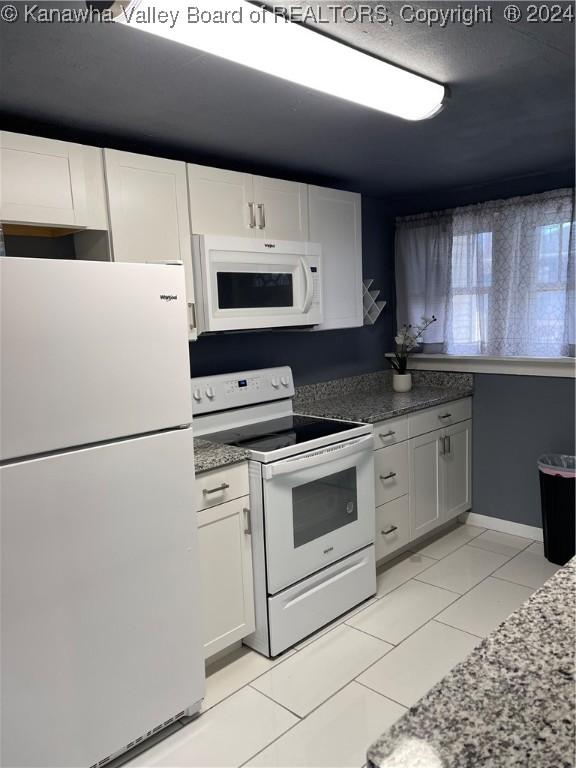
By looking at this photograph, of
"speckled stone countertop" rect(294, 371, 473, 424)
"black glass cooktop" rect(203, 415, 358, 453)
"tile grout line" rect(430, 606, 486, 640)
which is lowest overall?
"tile grout line" rect(430, 606, 486, 640)

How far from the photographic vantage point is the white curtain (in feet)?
10.8

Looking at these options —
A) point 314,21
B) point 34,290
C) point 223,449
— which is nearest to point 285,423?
point 223,449

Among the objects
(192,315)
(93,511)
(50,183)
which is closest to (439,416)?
(192,315)

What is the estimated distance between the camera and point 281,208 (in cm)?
282

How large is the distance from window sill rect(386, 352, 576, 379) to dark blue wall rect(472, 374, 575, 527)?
49 mm

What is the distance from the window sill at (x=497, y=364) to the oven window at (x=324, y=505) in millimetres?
1392

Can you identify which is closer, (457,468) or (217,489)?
(217,489)

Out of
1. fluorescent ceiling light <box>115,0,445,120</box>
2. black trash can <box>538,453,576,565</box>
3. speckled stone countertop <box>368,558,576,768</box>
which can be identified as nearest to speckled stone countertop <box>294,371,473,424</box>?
black trash can <box>538,453,576,565</box>

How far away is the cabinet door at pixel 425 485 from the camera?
329 centimetres

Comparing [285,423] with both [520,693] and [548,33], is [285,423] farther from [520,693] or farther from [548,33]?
[520,693]

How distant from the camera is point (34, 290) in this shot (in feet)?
5.16

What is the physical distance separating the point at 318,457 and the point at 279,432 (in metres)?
0.30

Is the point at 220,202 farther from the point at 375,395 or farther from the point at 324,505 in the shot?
the point at 375,395

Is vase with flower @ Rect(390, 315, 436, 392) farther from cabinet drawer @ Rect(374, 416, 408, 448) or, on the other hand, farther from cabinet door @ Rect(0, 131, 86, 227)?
cabinet door @ Rect(0, 131, 86, 227)
